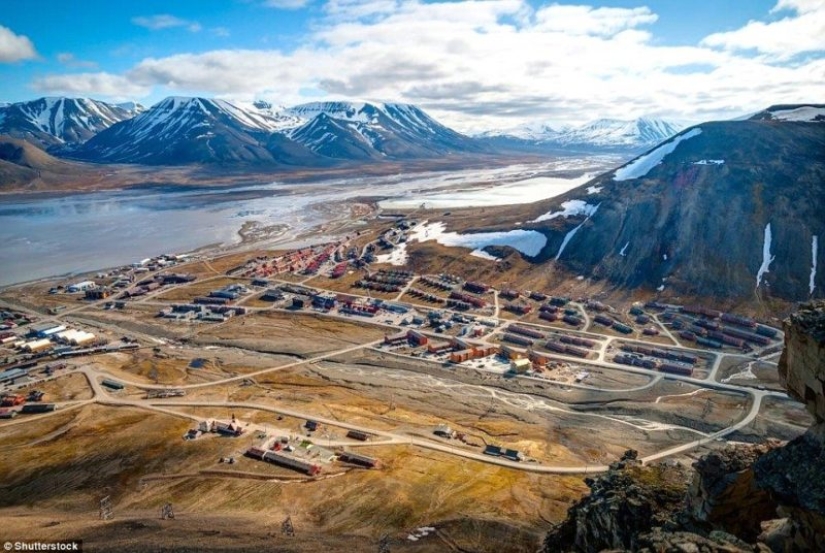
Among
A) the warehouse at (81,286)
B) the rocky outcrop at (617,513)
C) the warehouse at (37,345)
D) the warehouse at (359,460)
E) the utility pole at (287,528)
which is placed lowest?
the warehouse at (359,460)

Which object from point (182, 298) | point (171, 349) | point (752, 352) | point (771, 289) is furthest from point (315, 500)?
point (771, 289)

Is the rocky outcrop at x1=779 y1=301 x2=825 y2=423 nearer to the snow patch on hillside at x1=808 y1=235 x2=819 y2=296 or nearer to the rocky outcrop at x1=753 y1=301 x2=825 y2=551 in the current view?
the rocky outcrop at x1=753 y1=301 x2=825 y2=551

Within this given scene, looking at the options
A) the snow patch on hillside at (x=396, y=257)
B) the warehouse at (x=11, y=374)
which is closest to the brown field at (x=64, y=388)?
the warehouse at (x=11, y=374)

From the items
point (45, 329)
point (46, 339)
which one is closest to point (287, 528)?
point (46, 339)

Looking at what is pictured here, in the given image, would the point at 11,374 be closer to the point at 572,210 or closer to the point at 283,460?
the point at 283,460

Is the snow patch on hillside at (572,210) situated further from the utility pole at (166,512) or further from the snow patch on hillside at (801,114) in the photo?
the utility pole at (166,512)

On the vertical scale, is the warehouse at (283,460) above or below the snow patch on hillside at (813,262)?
below
